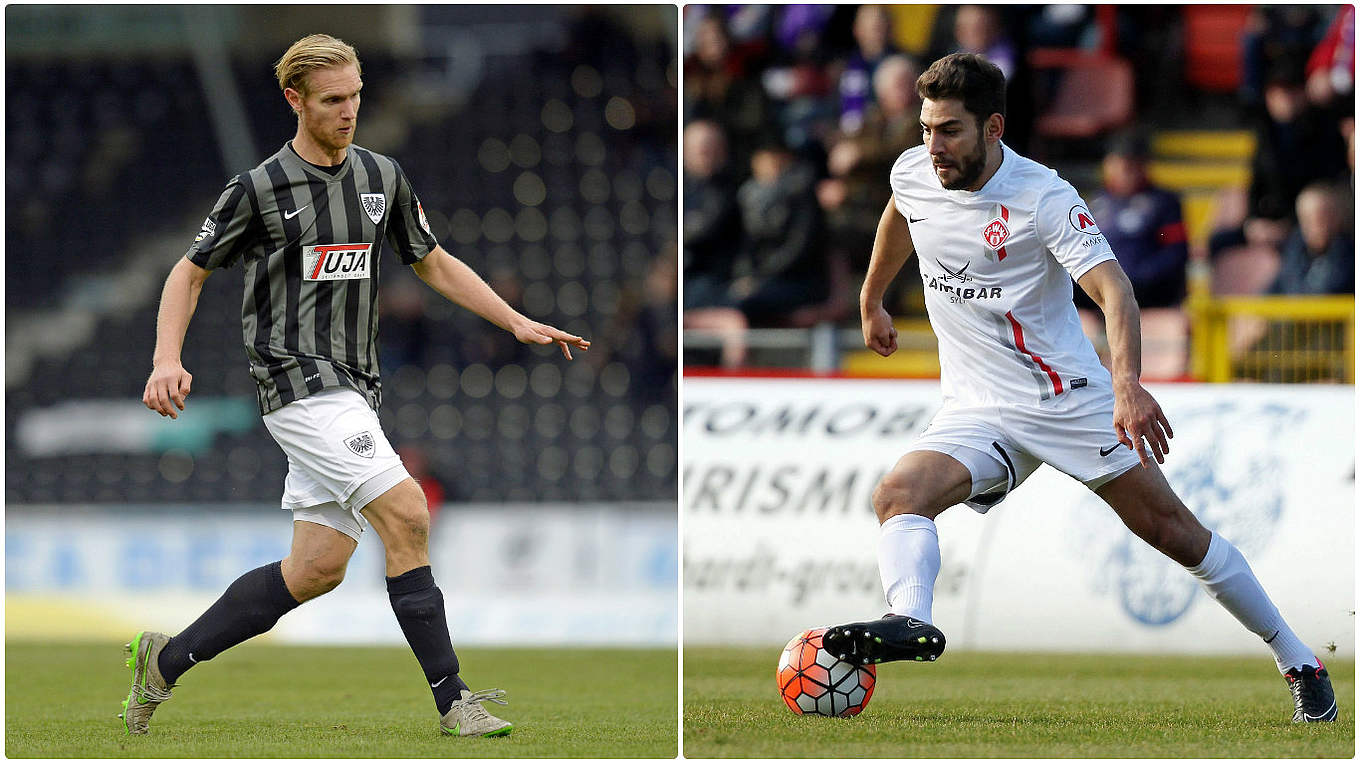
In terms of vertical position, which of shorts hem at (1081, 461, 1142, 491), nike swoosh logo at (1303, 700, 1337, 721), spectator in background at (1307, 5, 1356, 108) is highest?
spectator in background at (1307, 5, 1356, 108)

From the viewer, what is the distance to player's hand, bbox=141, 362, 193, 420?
433 centimetres

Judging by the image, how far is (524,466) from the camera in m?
13.6

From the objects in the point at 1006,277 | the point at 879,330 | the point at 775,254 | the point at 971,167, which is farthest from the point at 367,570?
the point at 971,167

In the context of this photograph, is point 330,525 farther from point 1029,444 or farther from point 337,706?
point 1029,444

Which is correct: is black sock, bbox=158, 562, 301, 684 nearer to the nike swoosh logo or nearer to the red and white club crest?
the red and white club crest

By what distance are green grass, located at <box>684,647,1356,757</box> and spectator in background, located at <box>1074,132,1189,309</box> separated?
3.05 meters

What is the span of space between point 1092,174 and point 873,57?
5.91 feet

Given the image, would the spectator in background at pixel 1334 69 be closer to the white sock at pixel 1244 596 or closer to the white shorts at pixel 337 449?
the white sock at pixel 1244 596

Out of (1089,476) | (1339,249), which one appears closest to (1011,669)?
(1089,476)

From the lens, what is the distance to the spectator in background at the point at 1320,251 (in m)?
9.27

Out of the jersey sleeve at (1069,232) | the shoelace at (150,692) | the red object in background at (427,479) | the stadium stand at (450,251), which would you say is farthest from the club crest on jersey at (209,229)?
the stadium stand at (450,251)

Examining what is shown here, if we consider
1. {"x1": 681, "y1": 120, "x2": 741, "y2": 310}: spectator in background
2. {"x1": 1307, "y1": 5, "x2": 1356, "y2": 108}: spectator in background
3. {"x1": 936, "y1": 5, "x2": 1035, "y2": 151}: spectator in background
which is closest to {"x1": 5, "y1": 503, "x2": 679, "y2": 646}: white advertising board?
{"x1": 681, "y1": 120, "x2": 741, "y2": 310}: spectator in background

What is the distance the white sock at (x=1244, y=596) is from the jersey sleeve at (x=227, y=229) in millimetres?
3098

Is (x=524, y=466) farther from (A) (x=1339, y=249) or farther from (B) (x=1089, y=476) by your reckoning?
(B) (x=1089, y=476)
